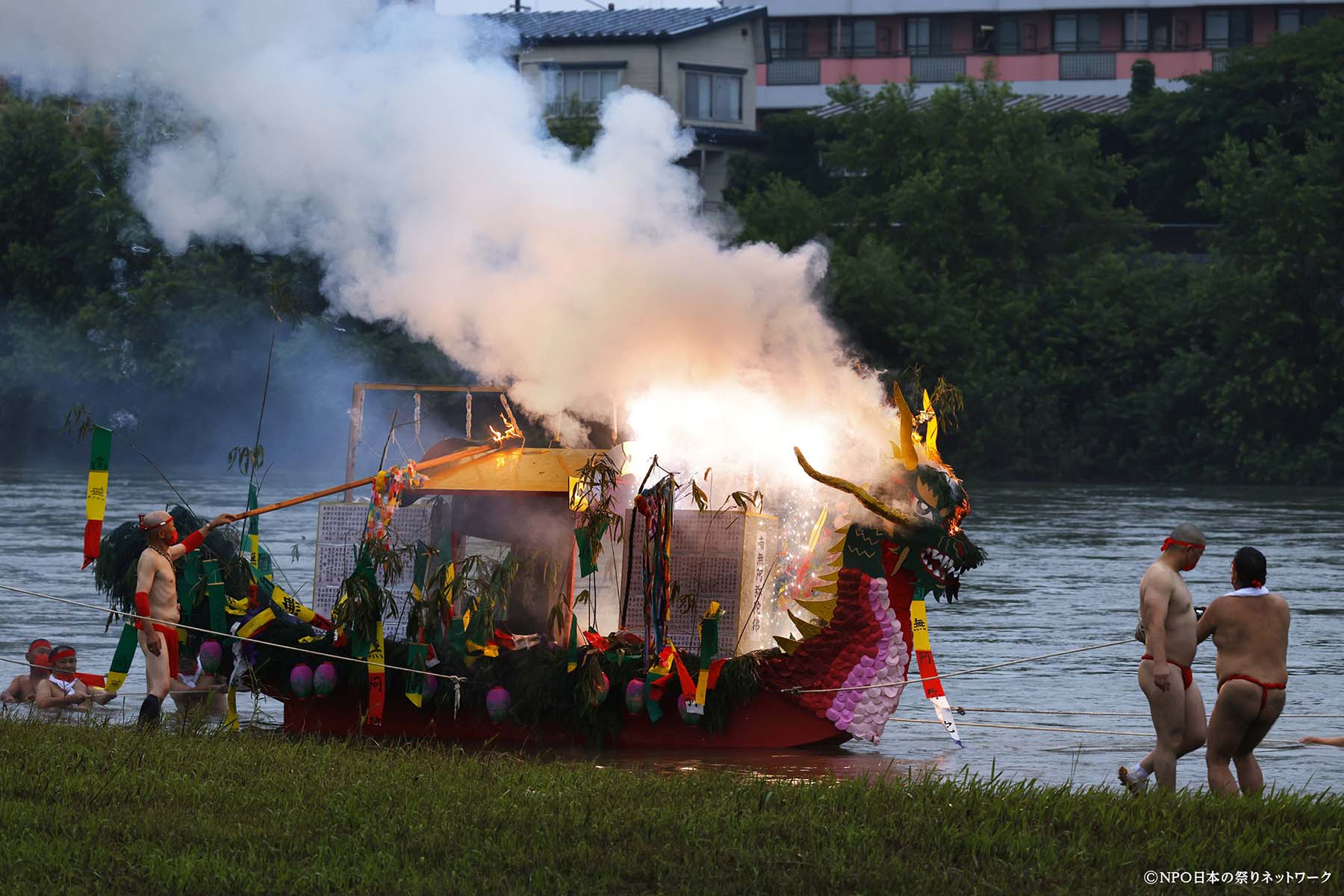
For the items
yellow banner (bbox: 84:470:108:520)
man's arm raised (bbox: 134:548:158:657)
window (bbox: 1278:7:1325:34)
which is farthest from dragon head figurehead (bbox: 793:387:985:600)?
window (bbox: 1278:7:1325:34)

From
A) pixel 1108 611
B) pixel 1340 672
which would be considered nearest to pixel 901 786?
pixel 1340 672

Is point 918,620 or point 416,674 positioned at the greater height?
point 918,620

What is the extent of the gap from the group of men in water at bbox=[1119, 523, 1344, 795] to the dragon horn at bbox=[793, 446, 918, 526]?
2532 mm

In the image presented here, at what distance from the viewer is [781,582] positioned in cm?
1485

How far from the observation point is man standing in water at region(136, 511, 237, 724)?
1375cm

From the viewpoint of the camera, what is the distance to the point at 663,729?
13805 mm

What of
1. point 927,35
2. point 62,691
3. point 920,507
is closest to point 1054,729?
point 920,507

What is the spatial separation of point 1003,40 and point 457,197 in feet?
184

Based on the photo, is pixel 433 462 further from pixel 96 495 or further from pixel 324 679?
pixel 96 495

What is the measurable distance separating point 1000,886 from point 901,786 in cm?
219

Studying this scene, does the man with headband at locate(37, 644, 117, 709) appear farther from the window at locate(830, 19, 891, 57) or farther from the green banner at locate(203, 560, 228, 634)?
the window at locate(830, 19, 891, 57)

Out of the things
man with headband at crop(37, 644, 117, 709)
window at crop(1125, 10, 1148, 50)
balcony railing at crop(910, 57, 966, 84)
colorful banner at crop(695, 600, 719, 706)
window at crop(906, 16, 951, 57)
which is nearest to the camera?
colorful banner at crop(695, 600, 719, 706)

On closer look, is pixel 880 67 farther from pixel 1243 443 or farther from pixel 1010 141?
pixel 1243 443

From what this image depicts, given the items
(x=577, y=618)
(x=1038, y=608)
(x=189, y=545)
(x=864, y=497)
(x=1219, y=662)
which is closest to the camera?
(x=1219, y=662)
